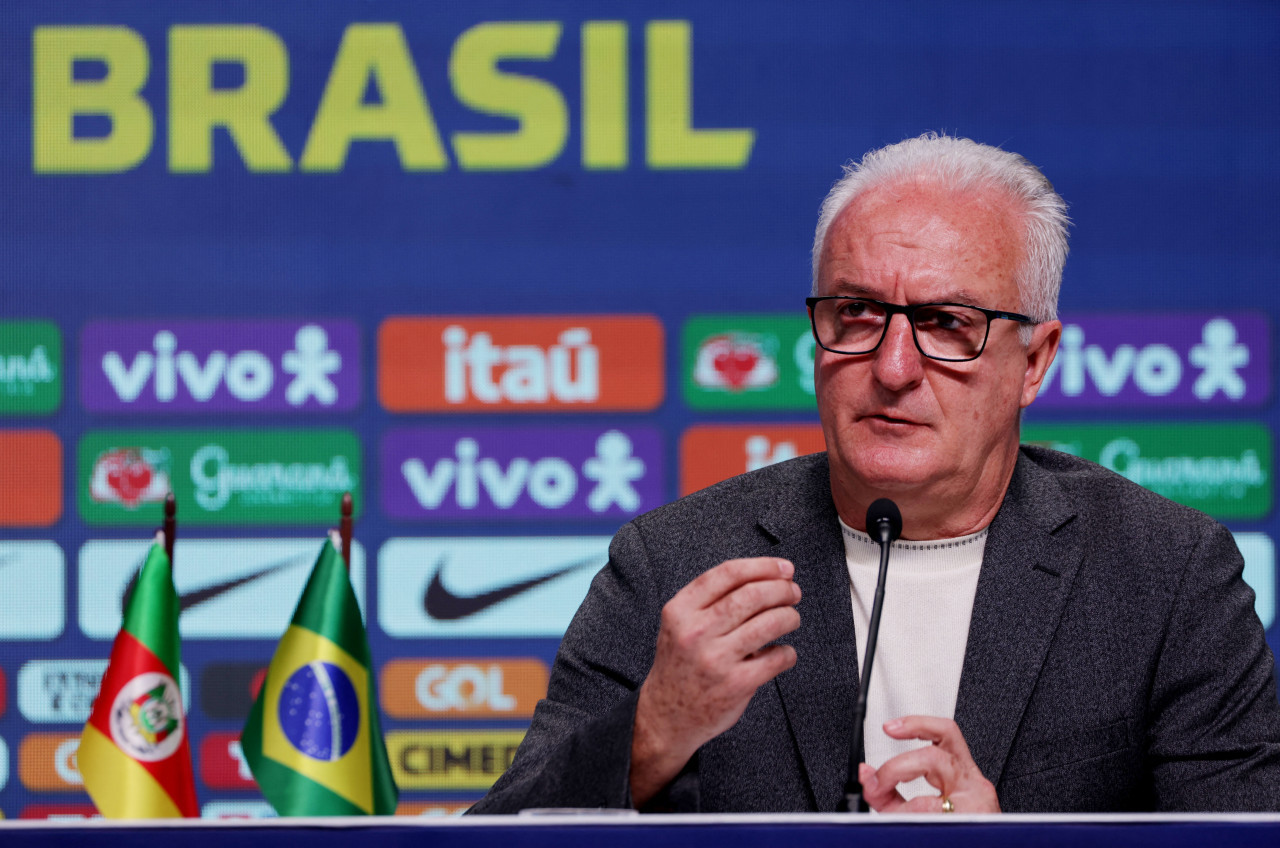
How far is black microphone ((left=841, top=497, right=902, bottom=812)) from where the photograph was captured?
905 mm

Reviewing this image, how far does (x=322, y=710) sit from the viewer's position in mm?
2250

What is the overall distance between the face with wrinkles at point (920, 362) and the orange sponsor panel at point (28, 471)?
7.07 feet

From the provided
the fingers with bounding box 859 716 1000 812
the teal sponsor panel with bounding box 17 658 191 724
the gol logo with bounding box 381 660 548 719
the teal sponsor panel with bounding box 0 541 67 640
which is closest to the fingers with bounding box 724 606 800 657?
the fingers with bounding box 859 716 1000 812

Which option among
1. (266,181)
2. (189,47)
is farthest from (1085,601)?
(189,47)

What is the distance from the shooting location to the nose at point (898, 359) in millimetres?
1264

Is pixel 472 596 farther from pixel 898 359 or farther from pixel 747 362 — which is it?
pixel 898 359

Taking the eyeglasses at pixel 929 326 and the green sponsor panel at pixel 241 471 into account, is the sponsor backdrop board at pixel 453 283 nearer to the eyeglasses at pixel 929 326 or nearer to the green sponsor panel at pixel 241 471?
the green sponsor panel at pixel 241 471

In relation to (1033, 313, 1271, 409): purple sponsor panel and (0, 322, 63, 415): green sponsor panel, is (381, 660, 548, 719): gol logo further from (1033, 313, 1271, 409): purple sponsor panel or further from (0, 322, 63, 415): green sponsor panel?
(1033, 313, 1271, 409): purple sponsor panel

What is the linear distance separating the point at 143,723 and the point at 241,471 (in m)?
0.67

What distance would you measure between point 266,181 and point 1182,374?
2280 mm

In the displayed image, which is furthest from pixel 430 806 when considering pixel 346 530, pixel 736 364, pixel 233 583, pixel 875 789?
pixel 875 789

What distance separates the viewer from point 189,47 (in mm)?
2670

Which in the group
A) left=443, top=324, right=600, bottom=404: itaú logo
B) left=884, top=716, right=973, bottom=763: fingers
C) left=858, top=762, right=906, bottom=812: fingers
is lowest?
left=858, top=762, right=906, bottom=812: fingers

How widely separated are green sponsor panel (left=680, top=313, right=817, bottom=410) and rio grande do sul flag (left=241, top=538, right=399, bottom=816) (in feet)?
3.19
